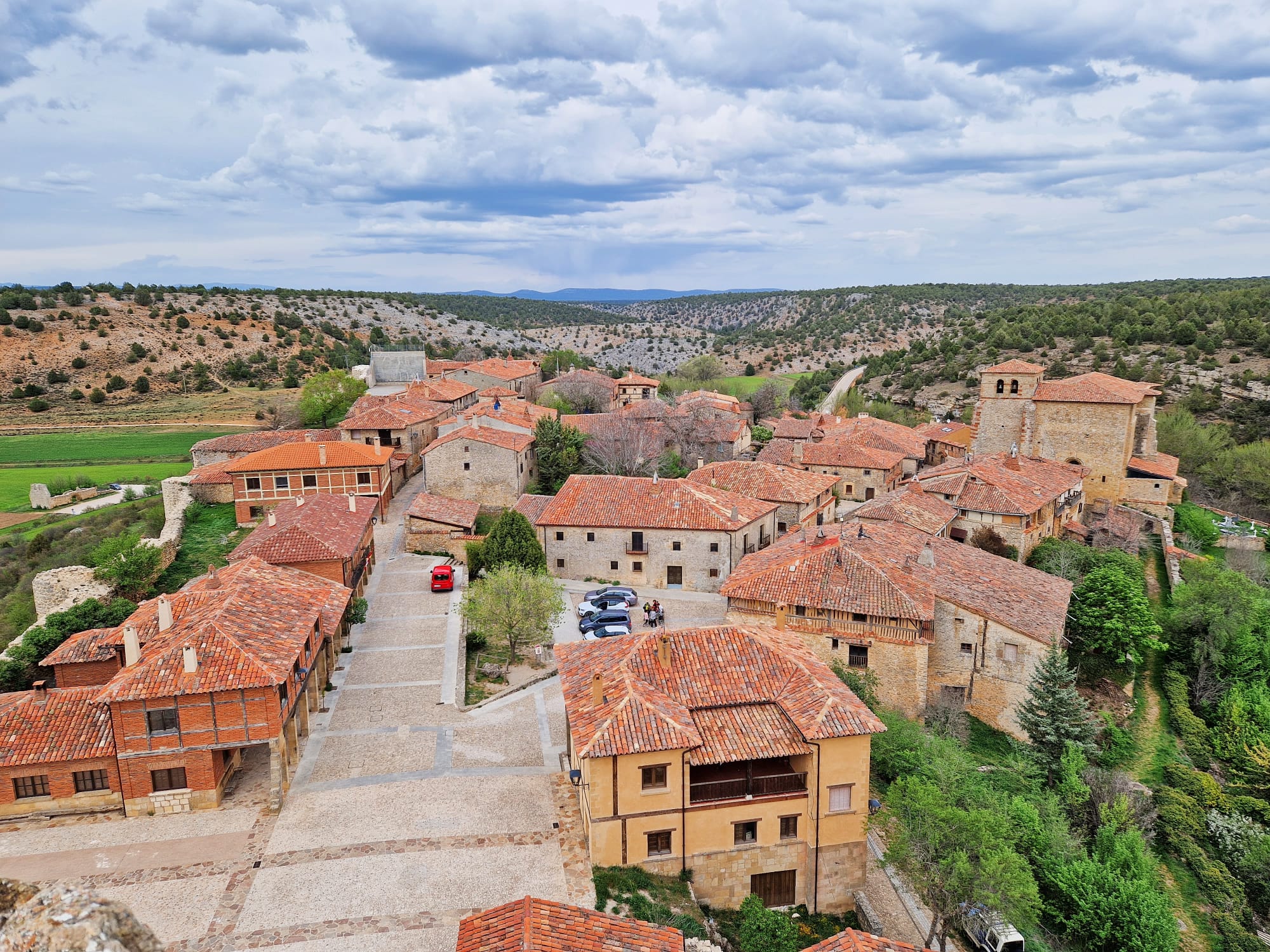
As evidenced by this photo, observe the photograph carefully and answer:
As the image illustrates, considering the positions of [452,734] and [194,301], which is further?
[194,301]

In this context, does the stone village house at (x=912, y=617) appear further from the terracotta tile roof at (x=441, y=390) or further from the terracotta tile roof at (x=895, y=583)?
the terracotta tile roof at (x=441, y=390)

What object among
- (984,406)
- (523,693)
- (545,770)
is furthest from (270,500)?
(984,406)

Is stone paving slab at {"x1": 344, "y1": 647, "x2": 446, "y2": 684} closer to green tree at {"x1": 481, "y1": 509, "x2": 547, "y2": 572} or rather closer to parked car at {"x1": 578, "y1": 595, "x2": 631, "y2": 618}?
green tree at {"x1": 481, "y1": 509, "x2": 547, "y2": 572}

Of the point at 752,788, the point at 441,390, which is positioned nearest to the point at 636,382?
the point at 441,390

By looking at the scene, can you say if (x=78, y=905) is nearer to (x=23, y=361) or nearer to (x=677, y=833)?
(x=677, y=833)

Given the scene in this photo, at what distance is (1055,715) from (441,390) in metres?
53.0

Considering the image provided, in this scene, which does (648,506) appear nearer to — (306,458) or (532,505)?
(532,505)

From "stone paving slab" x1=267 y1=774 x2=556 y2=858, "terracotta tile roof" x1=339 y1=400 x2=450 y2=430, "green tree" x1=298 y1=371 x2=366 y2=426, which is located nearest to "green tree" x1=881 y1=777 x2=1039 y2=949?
"stone paving slab" x1=267 y1=774 x2=556 y2=858

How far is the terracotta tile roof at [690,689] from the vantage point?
62.7 feet

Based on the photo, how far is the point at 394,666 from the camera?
95.3ft

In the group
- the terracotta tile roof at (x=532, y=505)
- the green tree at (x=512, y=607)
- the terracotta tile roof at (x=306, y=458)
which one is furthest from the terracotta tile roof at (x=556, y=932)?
the terracotta tile roof at (x=306, y=458)

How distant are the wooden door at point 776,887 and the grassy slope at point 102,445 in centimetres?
5811

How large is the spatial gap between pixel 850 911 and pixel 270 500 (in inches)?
1401

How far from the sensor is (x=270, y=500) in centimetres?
4334
